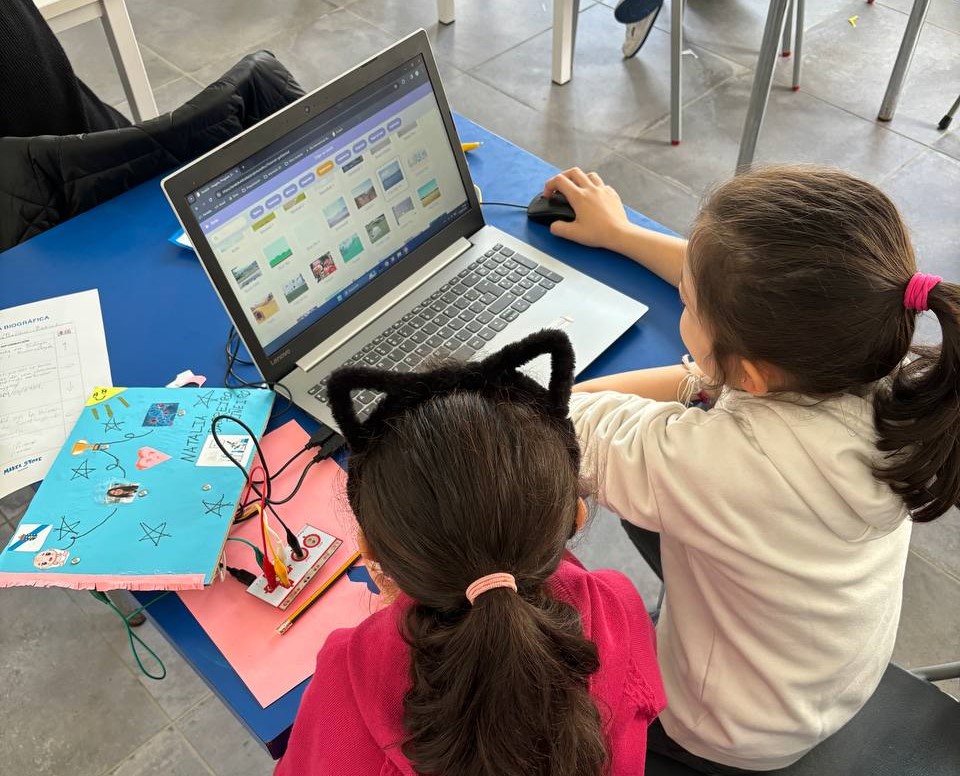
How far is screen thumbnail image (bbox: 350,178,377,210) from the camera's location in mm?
1104

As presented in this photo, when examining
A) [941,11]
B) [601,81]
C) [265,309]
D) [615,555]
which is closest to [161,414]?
[265,309]

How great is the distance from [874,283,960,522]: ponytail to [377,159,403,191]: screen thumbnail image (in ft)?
2.16

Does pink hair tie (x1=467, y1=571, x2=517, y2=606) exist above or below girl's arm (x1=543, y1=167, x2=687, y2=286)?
above

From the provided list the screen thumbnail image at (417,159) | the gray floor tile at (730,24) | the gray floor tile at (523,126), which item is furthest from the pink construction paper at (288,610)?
the gray floor tile at (730,24)

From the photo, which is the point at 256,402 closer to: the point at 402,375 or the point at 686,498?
the point at 402,375

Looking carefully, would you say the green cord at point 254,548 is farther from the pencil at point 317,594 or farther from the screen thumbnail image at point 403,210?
the screen thumbnail image at point 403,210

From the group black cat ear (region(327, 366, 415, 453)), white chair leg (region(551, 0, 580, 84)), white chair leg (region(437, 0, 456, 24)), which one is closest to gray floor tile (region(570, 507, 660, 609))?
black cat ear (region(327, 366, 415, 453))

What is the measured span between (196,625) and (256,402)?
30cm

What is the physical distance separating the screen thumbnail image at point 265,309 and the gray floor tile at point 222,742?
0.93 meters

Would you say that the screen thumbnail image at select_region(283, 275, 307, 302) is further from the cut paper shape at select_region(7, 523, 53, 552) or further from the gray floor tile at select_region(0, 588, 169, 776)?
the gray floor tile at select_region(0, 588, 169, 776)

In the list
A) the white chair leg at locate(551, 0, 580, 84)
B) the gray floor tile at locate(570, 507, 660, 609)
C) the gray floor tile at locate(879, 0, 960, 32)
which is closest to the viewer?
the gray floor tile at locate(570, 507, 660, 609)

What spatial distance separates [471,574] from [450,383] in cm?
16

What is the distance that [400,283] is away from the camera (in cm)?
121

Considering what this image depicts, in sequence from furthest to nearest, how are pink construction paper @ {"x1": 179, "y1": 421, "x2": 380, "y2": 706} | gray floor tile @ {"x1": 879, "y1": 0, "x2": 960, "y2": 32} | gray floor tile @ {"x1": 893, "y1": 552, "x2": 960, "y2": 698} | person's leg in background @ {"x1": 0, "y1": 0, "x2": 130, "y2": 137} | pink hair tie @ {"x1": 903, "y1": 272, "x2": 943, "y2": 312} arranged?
gray floor tile @ {"x1": 879, "y1": 0, "x2": 960, "y2": 32}, gray floor tile @ {"x1": 893, "y1": 552, "x2": 960, "y2": 698}, person's leg in background @ {"x1": 0, "y1": 0, "x2": 130, "y2": 137}, pink construction paper @ {"x1": 179, "y1": 421, "x2": 380, "y2": 706}, pink hair tie @ {"x1": 903, "y1": 272, "x2": 943, "y2": 312}
